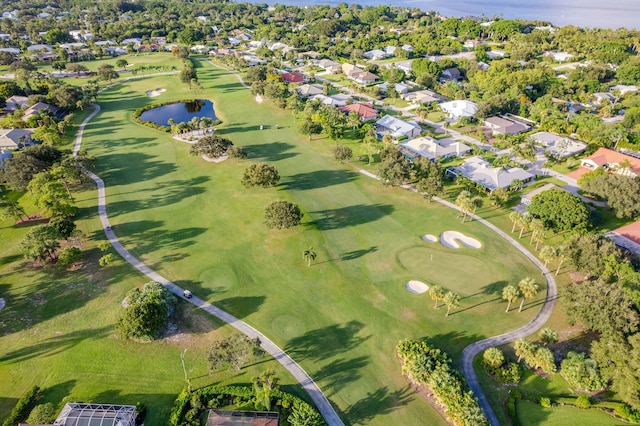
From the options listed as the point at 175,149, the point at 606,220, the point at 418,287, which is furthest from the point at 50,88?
the point at 606,220

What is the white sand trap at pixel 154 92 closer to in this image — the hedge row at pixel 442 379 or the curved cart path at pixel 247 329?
the curved cart path at pixel 247 329

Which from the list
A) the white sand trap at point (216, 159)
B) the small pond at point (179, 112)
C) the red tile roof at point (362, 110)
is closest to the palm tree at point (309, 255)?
the white sand trap at point (216, 159)

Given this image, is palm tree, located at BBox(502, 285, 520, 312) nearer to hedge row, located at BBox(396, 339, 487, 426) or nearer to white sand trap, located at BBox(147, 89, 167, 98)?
hedge row, located at BBox(396, 339, 487, 426)

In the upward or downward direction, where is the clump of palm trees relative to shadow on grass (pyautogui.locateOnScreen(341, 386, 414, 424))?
upward

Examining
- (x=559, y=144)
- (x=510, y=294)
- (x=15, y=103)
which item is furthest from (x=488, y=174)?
(x=15, y=103)

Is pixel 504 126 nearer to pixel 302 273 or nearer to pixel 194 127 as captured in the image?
pixel 302 273

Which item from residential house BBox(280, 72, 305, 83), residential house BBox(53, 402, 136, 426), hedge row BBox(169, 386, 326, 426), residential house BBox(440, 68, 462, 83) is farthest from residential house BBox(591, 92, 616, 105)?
residential house BBox(53, 402, 136, 426)
